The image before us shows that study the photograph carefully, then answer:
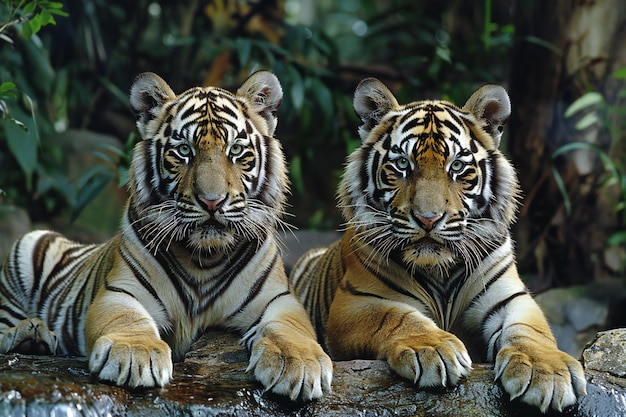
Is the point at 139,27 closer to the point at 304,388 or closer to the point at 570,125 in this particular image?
the point at 570,125

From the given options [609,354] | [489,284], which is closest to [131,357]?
[489,284]

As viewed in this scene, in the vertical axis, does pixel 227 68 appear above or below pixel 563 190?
above

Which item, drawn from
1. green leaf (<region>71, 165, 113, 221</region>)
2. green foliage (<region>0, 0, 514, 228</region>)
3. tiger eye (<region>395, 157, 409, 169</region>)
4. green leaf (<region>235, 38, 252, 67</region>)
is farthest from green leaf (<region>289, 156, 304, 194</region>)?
tiger eye (<region>395, 157, 409, 169</region>)

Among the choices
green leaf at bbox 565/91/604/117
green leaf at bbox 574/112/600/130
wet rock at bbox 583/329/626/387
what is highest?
green leaf at bbox 565/91/604/117

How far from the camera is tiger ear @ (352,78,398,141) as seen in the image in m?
3.81

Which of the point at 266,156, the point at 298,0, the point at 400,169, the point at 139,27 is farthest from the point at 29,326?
the point at 298,0

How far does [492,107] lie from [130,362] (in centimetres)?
189

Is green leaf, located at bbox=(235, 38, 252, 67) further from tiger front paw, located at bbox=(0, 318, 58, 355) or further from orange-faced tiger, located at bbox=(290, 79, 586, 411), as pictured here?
tiger front paw, located at bbox=(0, 318, 58, 355)

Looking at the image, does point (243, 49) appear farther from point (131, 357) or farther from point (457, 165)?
point (131, 357)

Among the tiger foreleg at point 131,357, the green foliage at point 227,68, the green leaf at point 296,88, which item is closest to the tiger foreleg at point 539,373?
the tiger foreleg at point 131,357

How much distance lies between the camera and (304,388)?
2814mm

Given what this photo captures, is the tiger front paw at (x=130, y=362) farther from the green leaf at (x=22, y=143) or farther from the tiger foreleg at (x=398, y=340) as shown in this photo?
the green leaf at (x=22, y=143)

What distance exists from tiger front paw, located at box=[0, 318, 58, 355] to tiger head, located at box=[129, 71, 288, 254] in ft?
2.04

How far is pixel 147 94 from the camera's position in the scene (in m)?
3.69
